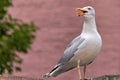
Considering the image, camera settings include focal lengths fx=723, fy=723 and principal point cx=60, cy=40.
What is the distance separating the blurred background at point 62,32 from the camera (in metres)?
21.1

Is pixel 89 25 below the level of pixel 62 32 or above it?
below

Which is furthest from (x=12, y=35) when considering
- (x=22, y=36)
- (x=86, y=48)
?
(x=86, y=48)

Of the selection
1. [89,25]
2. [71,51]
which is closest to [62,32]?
[71,51]

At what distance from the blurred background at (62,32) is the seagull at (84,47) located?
13.9 meters

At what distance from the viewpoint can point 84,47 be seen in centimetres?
686

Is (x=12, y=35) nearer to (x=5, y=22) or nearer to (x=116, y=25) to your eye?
(x=5, y=22)

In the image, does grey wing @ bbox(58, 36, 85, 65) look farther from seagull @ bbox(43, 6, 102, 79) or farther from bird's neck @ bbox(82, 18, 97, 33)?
bird's neck @ bbox(82, 18, 97, 33)

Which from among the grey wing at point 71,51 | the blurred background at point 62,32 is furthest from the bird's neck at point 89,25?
the blurred background at point 62,32

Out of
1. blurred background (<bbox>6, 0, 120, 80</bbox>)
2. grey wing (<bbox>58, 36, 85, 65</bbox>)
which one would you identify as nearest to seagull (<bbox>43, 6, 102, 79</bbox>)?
grey wing (<bbox>58, 36, 85, 65</bbox>)

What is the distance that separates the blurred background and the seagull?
13871 millimetres

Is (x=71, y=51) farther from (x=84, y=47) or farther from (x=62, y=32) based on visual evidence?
(x=62, y=32)

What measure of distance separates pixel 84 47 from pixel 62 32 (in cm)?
1449

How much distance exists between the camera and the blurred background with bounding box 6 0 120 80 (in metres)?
21.1

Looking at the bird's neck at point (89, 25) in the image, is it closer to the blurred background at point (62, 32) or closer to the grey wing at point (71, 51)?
the grey wing at point (71, 51)
